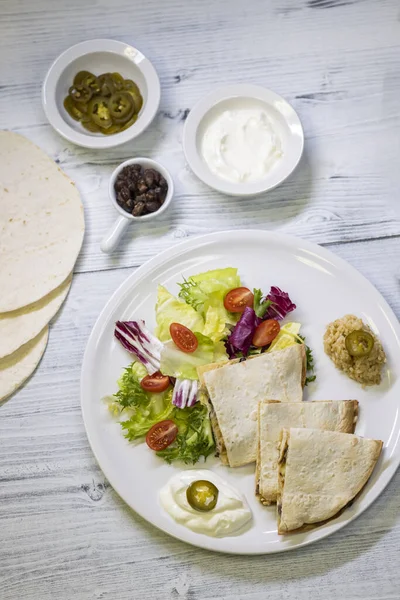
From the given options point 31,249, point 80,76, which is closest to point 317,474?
point 31,249

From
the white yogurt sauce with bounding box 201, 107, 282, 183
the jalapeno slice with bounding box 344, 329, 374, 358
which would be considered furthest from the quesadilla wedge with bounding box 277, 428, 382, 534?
the white yogurt sauce with bounding box 201, 107, 282, 183

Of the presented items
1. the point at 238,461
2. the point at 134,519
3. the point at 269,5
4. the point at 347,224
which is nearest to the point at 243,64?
the point at 269,5

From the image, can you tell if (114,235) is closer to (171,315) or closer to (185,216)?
(185,216)

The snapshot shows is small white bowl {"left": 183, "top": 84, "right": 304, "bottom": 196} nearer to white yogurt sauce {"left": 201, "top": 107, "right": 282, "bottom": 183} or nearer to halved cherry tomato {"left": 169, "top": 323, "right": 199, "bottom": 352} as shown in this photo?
white yogurt sauce {"left": 201, "top": 107, "right": 282, "bottom": 183}

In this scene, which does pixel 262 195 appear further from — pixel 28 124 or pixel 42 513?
pixel 42 513

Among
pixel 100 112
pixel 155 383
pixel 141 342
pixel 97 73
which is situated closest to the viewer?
pixel 155 383

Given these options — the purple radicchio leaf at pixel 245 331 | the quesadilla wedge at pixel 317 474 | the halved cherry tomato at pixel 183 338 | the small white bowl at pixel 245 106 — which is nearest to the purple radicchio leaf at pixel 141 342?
the halved cherry tomato at pixel 183 338
